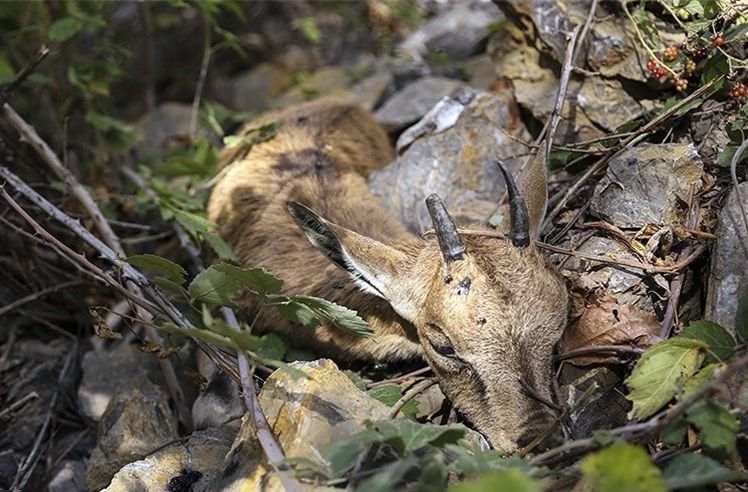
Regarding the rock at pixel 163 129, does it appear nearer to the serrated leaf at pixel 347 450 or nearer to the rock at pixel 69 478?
the rock at pixel 69 478

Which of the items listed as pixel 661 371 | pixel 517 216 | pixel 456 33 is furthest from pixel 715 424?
pixel 456 33

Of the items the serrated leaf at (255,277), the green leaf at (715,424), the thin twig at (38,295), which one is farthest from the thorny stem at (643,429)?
the thin twig at (38,295)

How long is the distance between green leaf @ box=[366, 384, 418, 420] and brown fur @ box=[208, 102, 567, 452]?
23 cm

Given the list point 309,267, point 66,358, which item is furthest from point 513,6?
point 66,358

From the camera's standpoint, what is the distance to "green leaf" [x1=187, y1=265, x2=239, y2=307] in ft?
11.2

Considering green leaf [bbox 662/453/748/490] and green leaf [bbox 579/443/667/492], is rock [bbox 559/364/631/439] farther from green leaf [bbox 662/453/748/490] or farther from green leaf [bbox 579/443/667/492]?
green leaf [bbox 579/443/667/492]

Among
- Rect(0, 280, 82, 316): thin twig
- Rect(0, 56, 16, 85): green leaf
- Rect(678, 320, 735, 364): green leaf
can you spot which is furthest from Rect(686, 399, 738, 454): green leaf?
Rect(0, 56, 16, 85): green leaf

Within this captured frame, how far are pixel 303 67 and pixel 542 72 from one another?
12.7ft

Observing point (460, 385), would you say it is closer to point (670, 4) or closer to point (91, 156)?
point (670, 4)

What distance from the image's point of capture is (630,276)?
3.83 m

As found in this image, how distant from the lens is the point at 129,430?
4.11m

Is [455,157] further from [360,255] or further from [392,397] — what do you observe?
[392,397]

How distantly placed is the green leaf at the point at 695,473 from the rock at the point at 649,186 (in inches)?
65.7

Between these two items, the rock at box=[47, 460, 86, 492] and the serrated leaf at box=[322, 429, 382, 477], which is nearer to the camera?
the serrated leaf at box=[322, 429, 382, 477]
